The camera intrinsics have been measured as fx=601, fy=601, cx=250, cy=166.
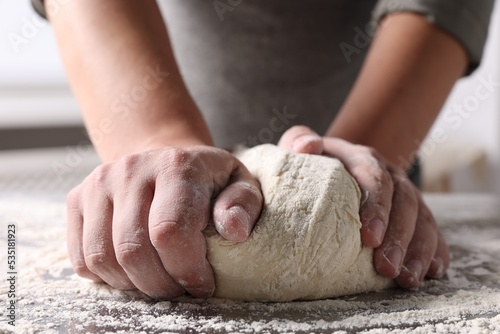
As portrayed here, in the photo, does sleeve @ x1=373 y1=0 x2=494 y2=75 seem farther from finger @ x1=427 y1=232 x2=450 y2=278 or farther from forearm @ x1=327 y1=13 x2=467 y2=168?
finger @ x1=427 y1=232 x2=450 y2=278

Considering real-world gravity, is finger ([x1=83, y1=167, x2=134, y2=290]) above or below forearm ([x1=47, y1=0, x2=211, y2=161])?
below

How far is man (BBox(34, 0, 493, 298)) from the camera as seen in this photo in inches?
26.9

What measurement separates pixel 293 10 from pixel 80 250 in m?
0.83

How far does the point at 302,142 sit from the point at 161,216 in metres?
0.27

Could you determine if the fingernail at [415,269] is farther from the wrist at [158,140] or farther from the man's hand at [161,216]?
the wrist at [158,140]

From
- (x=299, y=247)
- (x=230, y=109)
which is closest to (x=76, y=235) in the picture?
(x=299, y=247)

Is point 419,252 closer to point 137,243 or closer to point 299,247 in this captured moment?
point 299,247

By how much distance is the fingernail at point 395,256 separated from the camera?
2.48 feet

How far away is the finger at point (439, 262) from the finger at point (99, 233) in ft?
1.33

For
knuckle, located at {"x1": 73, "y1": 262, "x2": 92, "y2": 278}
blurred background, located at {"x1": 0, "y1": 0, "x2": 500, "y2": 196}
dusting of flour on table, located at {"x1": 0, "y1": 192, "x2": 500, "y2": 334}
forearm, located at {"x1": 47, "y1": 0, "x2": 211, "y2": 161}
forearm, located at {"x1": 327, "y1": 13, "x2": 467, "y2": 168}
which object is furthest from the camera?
blurred background, located at {"x1": 0, "y1": 0, "x2": 500, "y2": 196}

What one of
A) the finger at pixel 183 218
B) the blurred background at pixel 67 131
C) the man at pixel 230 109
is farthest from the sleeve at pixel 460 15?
the blurred background at pixel 67 131

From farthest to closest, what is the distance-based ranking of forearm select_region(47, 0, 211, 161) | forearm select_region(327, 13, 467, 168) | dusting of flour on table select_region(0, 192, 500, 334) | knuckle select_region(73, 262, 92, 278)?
forearm select_region(327, 13, 467, 168)
forearm select_region(47, 0, 211, 161)
knuckle select_region(73, 262, 92, 278)
dusting of flour on table select_region(0, 192, 500, 334)

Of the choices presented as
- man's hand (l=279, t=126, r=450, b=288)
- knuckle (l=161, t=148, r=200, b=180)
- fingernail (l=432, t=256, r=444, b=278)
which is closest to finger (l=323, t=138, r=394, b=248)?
man's hand (l=279, t=126, r=450, b=288)

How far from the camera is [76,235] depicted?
0.75 m
